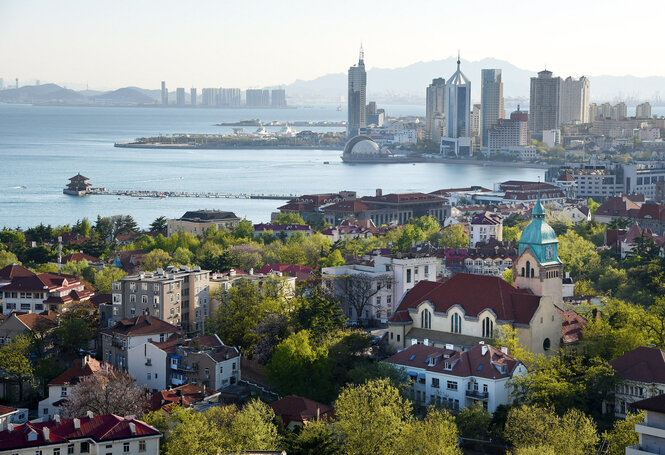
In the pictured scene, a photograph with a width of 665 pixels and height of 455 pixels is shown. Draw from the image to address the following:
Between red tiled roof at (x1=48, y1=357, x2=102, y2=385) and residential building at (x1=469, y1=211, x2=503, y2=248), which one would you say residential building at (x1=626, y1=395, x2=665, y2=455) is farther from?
residential building at (x1=469, y1=211, x2=503, y2=248)

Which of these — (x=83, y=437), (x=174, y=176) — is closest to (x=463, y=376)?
(x=83, y=437)

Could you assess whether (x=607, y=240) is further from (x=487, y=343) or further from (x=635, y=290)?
(x=487, y=343)

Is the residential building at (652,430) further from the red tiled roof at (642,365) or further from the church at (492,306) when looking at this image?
the church at (492,306)

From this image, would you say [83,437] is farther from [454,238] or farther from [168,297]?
[454,238]

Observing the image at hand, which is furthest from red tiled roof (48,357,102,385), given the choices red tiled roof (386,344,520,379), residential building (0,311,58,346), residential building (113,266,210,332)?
red tiled roof (386,344,520,379)

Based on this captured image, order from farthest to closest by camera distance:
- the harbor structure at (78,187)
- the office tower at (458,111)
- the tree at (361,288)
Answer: the office tower at (458,111)
the harbor structure at (78,187)
the tree at (361,288)

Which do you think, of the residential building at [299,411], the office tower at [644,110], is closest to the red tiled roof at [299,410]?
the residential building at [299,411]
